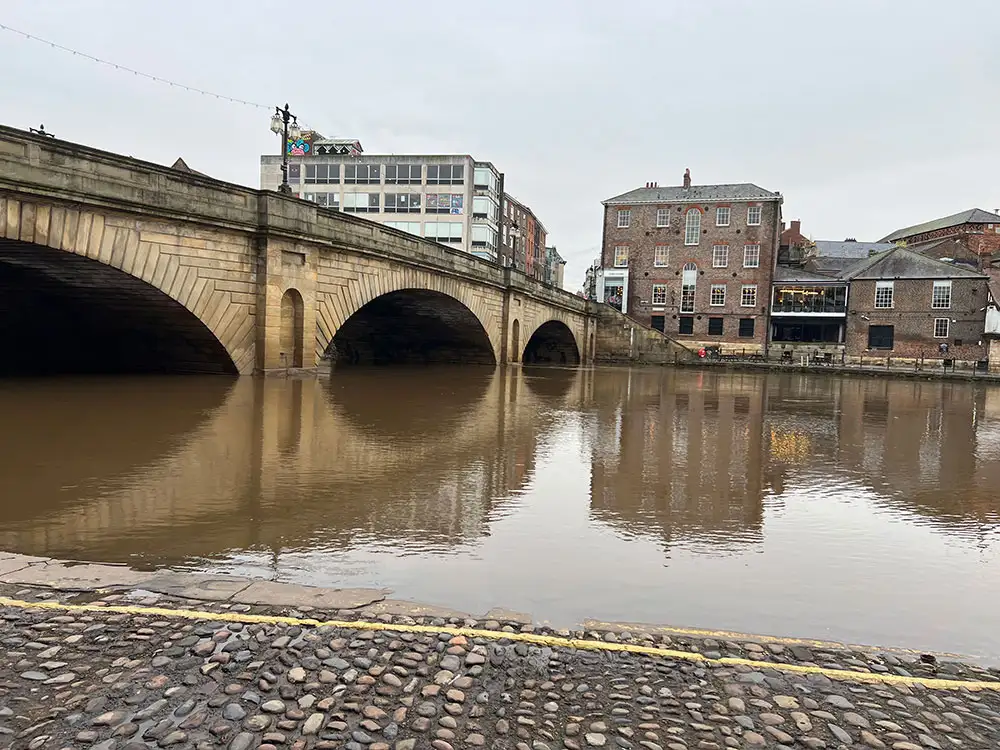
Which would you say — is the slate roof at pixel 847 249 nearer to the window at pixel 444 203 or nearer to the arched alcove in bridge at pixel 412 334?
the window at pixel 444 203

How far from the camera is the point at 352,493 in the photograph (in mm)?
7086

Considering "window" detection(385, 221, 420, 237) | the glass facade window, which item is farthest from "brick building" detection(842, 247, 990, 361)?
"window" detection(385, 221, 420, 237)

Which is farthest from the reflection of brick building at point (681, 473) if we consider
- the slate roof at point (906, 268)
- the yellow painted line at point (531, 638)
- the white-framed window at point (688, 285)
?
the slate roof at point (906, 268)

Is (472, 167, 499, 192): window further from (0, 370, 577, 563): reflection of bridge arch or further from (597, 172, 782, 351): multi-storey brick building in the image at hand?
(0, 370, 577, 563): reflection of bridge arch

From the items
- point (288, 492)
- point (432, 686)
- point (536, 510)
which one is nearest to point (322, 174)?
point (288, 492)

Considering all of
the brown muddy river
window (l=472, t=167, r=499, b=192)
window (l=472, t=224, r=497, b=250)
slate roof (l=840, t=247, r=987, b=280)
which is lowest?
the brown muddy river

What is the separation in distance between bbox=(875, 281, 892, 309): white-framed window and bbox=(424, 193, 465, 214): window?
35686 millimetres

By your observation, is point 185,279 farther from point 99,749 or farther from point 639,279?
point 639,279

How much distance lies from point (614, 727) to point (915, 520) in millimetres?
5610

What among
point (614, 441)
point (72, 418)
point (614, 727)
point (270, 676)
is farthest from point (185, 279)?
point (614, 727)

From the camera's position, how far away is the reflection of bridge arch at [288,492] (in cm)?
538

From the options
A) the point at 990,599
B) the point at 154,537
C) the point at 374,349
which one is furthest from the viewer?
the point at 374,349

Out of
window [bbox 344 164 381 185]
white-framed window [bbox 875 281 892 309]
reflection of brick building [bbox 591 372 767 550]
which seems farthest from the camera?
window [bbox 344 164 381 185]

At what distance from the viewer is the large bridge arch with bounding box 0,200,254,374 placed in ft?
46.0
